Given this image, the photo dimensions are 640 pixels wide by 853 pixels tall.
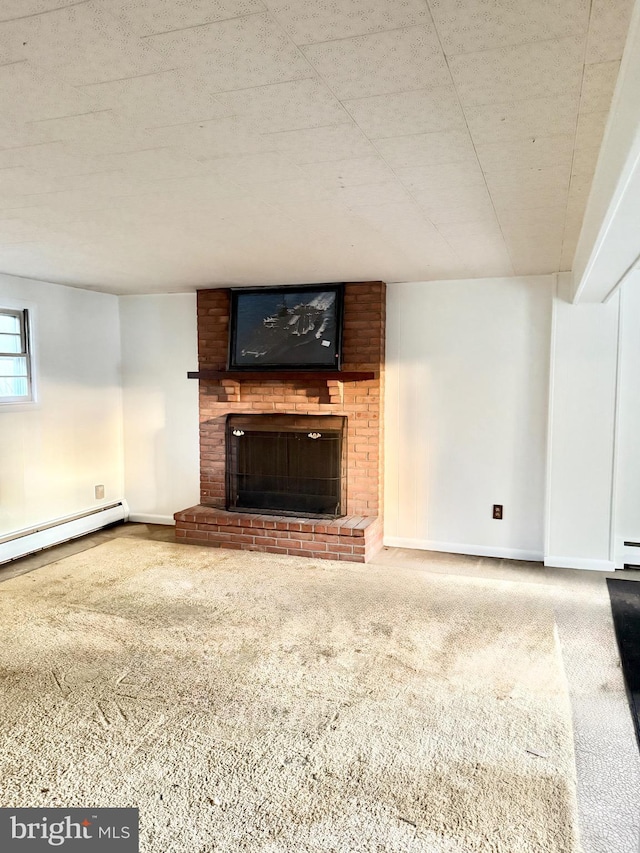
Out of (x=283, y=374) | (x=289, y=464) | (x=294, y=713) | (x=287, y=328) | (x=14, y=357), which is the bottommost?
(x=294, y=713)

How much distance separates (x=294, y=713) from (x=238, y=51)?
95.4 inches

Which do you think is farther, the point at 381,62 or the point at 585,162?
the point at 585,162

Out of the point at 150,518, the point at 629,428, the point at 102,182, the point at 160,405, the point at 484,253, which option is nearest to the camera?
the point at 102,182

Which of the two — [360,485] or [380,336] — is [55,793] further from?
[380,336]

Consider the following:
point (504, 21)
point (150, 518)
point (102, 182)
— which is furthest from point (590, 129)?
point (150, 518)

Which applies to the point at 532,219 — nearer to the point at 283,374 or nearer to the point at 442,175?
the point at 442,175

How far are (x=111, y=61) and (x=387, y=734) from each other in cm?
249

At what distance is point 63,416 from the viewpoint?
5.32 metres

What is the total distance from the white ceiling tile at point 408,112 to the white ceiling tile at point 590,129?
0.36 metres

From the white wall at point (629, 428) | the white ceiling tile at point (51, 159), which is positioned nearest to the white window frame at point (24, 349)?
the white ceiling tile at point (51, 159)

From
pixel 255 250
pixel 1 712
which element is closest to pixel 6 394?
pixel 255 250

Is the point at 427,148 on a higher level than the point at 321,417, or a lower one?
higher

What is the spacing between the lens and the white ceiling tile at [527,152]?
199cm

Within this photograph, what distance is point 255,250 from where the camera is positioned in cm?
378
